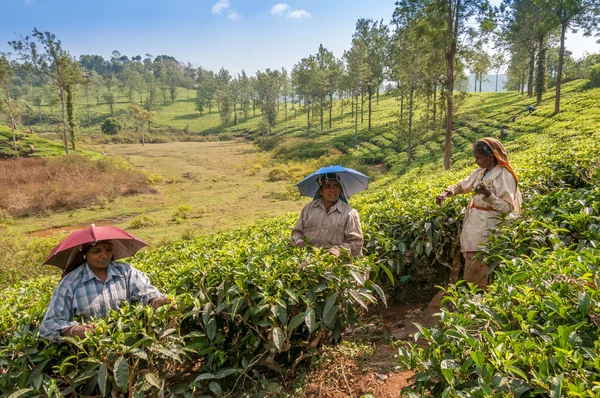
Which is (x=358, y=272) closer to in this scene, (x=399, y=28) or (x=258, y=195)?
(x=258, y=195)

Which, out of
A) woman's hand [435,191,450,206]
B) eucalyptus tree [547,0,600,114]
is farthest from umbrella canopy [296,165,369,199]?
eucalyptus tree [547,0,600,114]

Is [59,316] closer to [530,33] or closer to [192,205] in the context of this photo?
[192,205]

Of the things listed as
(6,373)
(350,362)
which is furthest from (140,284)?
(350,362)

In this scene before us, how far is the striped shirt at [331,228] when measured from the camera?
3482mm

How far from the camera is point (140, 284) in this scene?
291cm

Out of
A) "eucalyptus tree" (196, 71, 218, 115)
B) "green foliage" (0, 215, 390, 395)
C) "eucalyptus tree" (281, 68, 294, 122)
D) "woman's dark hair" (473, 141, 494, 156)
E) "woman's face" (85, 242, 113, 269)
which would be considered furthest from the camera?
"eucalyptus tree" (196, 71, 218, 115)

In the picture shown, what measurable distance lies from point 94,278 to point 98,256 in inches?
7.1

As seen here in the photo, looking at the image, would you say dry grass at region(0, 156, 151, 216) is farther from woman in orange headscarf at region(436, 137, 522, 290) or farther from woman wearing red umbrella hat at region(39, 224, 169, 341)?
woman in orange headscarf at region(436, 137, 522, 290)

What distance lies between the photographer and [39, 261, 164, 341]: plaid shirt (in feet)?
8.05

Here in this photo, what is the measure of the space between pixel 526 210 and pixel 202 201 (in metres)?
18.5

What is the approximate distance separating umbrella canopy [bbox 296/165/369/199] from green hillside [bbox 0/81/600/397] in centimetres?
63

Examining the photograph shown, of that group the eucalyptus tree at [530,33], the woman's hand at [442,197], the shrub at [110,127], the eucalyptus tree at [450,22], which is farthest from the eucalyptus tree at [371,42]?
the shrub at [110,127]

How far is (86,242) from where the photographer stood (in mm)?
2623

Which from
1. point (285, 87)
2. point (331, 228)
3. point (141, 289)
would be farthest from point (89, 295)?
point (285, 87)
